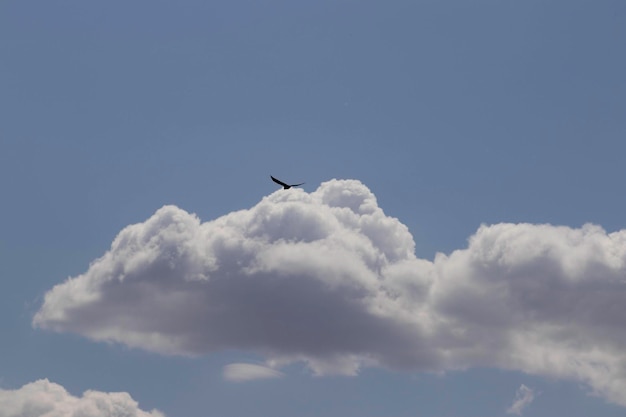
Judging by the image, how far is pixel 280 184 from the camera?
156875 millimetres
